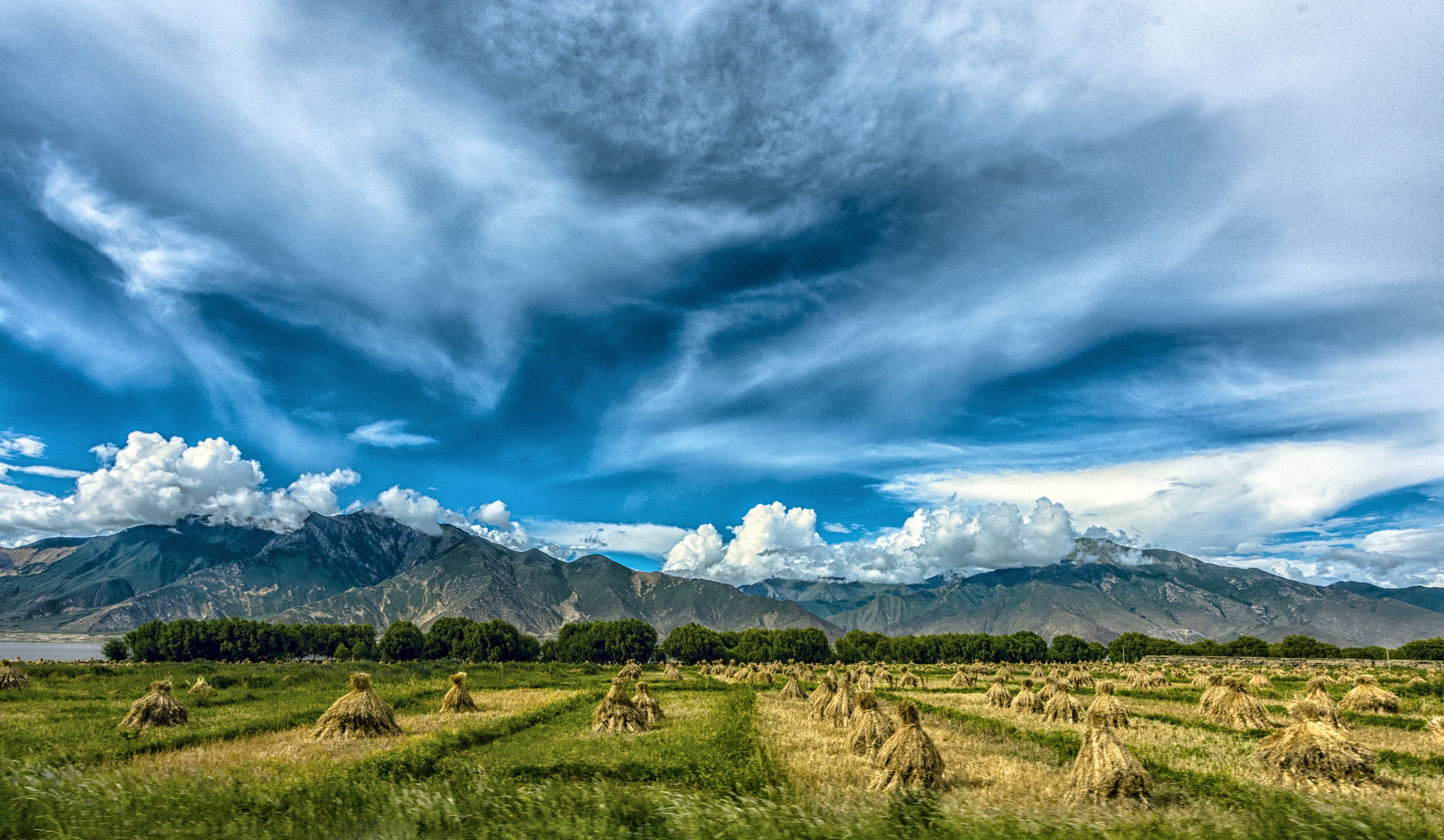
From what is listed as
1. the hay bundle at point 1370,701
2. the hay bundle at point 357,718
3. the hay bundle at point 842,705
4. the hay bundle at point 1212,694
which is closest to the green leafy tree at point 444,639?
the hay bundle at point 357,718

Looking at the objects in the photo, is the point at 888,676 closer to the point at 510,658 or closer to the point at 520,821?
the point at 520,821

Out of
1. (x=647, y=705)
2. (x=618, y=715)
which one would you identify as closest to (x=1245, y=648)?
(x=647, y=705)

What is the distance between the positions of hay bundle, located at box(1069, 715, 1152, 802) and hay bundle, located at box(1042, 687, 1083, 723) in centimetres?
2481

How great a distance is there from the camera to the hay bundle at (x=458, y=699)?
1791 inches

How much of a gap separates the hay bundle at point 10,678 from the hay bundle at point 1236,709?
84911 mm

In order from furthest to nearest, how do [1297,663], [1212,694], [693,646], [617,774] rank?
1. [693,646]
2. [1297,663]
3. [1212,694]
4. [617,774]

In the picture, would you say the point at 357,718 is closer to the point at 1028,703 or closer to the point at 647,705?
the point at 647,705

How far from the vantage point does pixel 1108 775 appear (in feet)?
63.5

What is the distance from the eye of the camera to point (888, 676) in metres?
85.4

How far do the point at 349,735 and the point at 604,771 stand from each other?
17.4 metres

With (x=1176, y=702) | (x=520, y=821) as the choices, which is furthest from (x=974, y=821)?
(x=1176, y=702)

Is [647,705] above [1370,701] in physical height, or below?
below

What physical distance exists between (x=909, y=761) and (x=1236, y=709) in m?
28.7

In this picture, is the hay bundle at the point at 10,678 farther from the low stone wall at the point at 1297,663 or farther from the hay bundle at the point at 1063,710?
the low stone wall at the point at 1297,663
